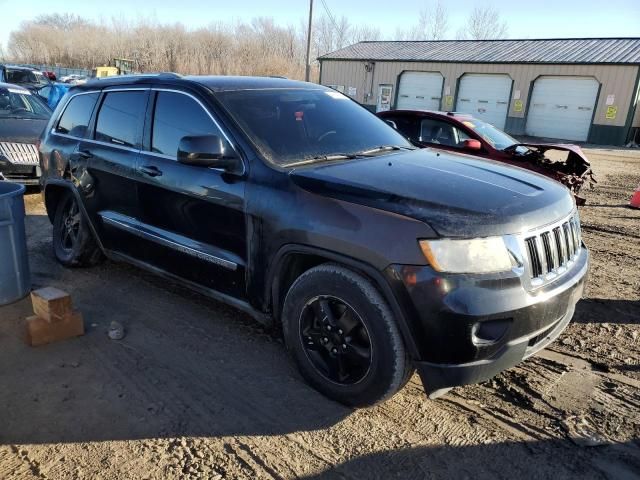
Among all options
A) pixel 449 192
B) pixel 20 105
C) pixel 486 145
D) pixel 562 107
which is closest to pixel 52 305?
pixel 449 192

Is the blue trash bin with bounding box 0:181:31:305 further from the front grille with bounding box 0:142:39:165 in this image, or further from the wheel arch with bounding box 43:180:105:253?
the front grille with bounding box 0:142:39:165

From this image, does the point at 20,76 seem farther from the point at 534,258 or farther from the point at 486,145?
the point at 534,258

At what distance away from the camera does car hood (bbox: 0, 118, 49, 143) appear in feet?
26.5

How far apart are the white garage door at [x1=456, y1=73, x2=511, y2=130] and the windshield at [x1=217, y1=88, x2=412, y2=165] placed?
26837 mm

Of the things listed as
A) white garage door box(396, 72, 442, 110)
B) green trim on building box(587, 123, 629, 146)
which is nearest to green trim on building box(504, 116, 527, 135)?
green trim on building box(587, 123, 629, 146)

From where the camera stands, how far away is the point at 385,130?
4.24 meters

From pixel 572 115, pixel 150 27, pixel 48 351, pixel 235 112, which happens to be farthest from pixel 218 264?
pixel 150 27

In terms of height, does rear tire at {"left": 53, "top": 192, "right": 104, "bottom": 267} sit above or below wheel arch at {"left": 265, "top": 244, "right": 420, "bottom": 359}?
below

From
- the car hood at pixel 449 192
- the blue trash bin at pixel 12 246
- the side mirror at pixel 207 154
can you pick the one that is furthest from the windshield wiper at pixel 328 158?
the blue trash bin at pixel 12 246

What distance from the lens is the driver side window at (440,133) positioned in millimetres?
8344

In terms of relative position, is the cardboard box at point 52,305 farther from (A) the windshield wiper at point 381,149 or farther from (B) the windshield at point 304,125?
(A) the windshield wiper at point 381,149

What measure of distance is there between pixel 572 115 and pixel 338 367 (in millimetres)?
27374

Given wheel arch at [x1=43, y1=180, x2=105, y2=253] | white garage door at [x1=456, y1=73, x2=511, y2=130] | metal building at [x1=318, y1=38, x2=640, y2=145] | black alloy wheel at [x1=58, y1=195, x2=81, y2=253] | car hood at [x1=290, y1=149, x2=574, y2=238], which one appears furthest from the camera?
white garage door at [x1=456, y1=73, x2=511, y2=130]

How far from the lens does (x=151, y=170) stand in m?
3.86
